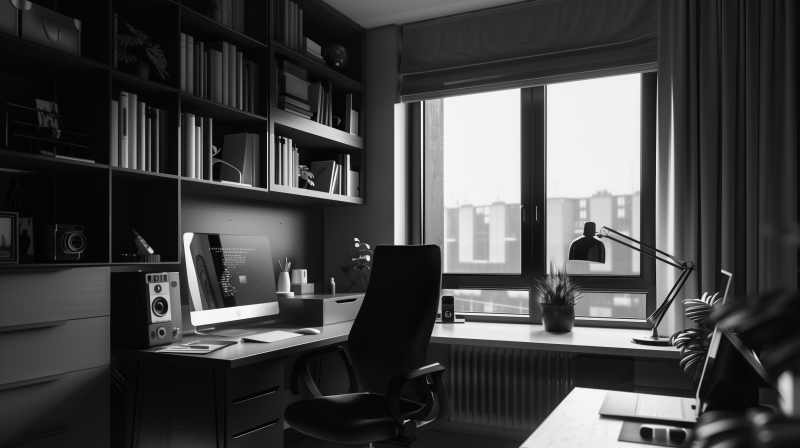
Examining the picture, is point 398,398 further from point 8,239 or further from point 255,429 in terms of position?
point 8,239

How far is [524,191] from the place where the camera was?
3641 mm

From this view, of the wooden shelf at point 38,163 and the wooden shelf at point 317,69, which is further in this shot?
the wooden shelf at point 317,69

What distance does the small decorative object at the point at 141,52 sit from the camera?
234 cm

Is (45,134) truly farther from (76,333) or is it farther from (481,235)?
(481,235)

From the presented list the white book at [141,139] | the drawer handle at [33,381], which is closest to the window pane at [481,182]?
the white book at [141,139]

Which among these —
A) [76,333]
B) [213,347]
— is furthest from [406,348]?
[76,333]

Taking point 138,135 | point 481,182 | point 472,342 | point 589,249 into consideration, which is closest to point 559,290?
point 589,249

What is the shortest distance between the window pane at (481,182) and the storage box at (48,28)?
7.83 feet

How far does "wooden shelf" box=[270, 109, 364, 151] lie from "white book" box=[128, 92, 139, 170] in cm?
83

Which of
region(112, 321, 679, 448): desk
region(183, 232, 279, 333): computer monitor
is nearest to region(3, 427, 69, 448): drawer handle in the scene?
region(112, 321, 679, 448): desk

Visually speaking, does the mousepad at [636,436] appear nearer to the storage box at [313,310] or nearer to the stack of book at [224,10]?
the storage box at [313,310]

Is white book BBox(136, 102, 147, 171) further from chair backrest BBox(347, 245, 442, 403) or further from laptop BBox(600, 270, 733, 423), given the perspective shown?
laptop BBox(600, 270, 733, 423)

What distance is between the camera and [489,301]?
378 cm

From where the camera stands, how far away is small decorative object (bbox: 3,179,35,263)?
2025 millimetres
